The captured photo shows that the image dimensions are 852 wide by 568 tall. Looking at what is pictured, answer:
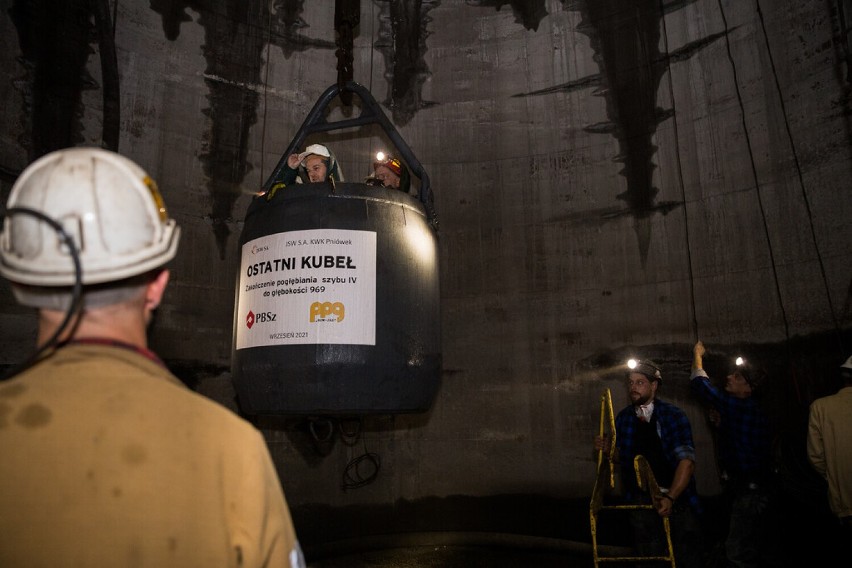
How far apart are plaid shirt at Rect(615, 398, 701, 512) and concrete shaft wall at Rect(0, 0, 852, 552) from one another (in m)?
1.53

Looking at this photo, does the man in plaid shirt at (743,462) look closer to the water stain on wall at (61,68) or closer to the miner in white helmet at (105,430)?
the miner in white helmet at (105,430)

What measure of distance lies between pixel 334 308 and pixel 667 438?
2.40 m

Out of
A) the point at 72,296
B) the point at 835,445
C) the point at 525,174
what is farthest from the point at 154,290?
the point at 525,174

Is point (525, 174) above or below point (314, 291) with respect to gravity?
above

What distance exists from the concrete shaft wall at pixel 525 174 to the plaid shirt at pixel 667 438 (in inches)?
60.3

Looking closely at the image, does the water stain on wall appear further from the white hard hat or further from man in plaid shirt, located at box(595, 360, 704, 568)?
man in plaid shirt, located at box(595, 360, 704, 568)

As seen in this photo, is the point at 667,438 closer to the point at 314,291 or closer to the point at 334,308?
the point at 334,308

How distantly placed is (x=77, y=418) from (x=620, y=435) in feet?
12.3

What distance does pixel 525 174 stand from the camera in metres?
6.33

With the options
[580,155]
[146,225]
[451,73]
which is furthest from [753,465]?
Result: [451,73]

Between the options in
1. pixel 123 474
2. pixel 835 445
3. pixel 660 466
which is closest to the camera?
pixel 123 474

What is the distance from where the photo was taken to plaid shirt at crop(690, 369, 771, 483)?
12.6 feet

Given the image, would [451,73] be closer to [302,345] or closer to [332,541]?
[302,345]

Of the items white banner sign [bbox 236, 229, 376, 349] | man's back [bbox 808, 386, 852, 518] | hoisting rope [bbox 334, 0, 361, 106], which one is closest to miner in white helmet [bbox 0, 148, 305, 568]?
white banner sign [bbox 236, 229, 376, 349]
